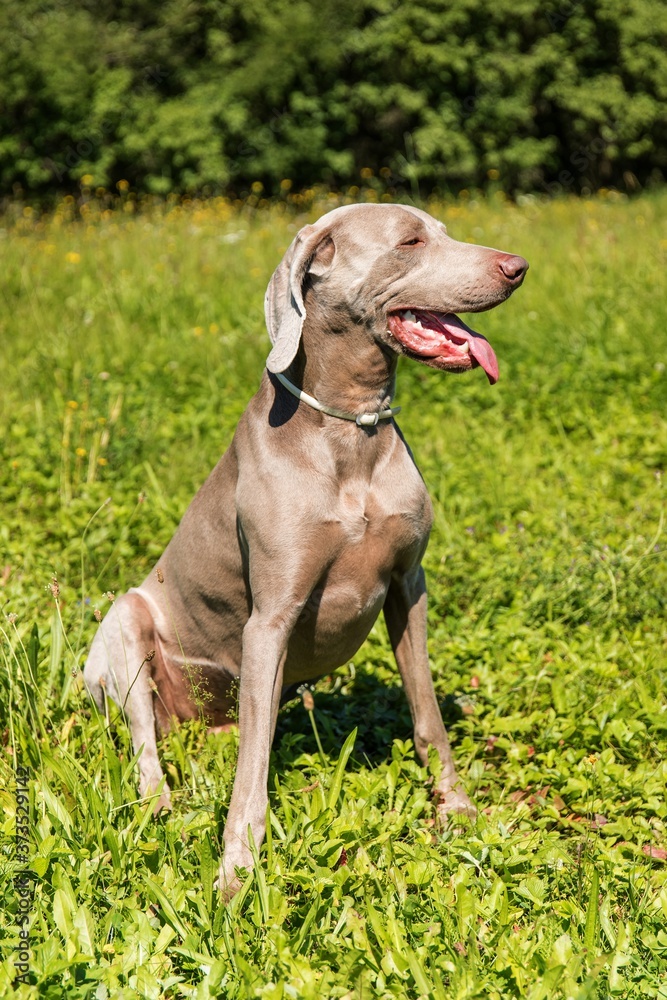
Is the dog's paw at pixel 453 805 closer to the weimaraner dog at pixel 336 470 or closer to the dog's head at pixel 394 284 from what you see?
the weimaraner dog at pixel 336 470

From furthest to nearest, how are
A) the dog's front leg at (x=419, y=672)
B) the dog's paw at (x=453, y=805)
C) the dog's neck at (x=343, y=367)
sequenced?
the dog's front leg at (x=419, y=672) → the dog's paw at (x=453, y=805) → the dog's neck at (x=343, y=367)

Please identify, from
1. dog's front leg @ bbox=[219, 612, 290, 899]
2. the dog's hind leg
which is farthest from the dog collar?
the dog's hind leg

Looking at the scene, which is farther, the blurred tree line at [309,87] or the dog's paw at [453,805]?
the blurred tree line at [309,87]

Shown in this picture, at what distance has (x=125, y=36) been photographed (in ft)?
54.1

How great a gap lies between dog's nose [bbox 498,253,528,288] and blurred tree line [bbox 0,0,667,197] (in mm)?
14358

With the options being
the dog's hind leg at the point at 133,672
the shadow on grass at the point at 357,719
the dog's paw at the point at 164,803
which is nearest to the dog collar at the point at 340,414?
the dog's hind leg at the point at 133,672

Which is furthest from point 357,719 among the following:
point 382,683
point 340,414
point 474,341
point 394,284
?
point 394,284

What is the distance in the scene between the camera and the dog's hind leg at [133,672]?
314 cm

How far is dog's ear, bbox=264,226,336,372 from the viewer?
2.77 metres

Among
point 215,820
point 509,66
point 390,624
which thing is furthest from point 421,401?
point 509,66

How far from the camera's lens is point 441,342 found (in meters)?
2.84

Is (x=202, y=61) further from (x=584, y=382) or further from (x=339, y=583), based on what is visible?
(x=339, y=583)

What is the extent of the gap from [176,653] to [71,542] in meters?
1.26

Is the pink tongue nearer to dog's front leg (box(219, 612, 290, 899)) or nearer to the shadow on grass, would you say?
dog's front leg (box(219, 612, 290, 899))
